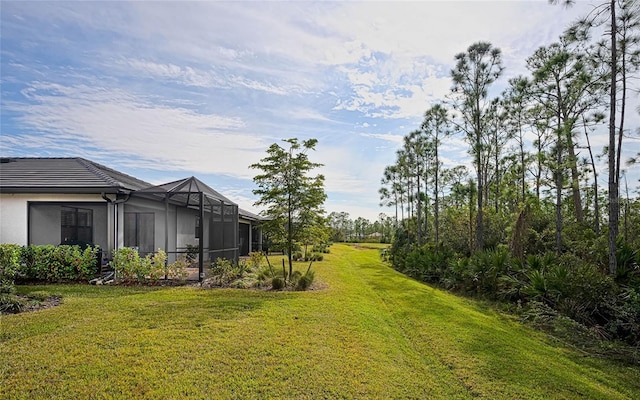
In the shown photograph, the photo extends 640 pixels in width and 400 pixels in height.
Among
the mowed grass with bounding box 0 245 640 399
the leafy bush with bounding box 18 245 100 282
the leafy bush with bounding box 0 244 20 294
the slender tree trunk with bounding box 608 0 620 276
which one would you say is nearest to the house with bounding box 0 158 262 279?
the leafy bush with bounding box 18 245 100 282

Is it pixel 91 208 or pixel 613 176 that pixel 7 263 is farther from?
pixel 613 176

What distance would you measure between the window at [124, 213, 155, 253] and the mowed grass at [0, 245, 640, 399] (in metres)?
4.64

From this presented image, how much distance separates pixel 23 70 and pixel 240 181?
12.2 m

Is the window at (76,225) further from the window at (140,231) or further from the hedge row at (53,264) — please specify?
the hedge row at (53,264)

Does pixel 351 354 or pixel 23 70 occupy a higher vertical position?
pixel 23 70

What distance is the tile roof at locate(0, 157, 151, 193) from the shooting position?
10.5m

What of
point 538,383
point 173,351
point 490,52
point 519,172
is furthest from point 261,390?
point 519,172

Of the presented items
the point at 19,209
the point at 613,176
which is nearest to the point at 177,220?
the point at 19,209

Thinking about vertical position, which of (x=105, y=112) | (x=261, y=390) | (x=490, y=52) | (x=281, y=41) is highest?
(x=490, y=52)

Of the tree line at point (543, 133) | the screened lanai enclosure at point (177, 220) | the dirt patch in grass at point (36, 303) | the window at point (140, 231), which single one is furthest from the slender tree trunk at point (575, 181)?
the dirt patch in grass at point (36, 303)

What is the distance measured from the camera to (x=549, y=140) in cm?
1328

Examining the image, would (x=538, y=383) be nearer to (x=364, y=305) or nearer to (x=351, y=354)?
(x=351, y=354)

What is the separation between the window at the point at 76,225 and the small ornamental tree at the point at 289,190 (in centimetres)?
558

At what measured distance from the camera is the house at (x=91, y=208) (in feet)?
34.9
